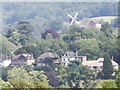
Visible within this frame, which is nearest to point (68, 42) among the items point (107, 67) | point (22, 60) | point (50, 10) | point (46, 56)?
point (46, 56)

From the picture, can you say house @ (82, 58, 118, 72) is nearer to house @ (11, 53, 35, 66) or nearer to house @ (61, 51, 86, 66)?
house @ (61, 51, 86, 66)

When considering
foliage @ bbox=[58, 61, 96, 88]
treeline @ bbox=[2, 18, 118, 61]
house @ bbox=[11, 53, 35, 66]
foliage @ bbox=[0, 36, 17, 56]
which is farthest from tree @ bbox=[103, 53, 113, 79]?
foliage @ bbox=[0, 36, 17, 56]

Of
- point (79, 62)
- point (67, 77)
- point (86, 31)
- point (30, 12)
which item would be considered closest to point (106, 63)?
point (79, 62)

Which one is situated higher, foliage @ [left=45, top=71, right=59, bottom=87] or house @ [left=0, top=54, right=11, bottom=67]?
foliage @ [left=45, top=71, right=59, bottom=87]

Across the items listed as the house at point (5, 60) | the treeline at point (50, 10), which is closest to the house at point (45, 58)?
the house at point (5, 60)

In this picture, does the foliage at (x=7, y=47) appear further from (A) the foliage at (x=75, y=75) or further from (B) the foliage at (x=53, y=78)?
(B) the foliage at (x=53, y=78)

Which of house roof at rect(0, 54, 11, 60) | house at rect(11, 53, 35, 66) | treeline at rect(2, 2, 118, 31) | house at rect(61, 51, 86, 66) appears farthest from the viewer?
treeline at rect(2, 2, 118, 31)

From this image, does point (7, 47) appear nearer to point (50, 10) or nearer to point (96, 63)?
point (96, 63)
